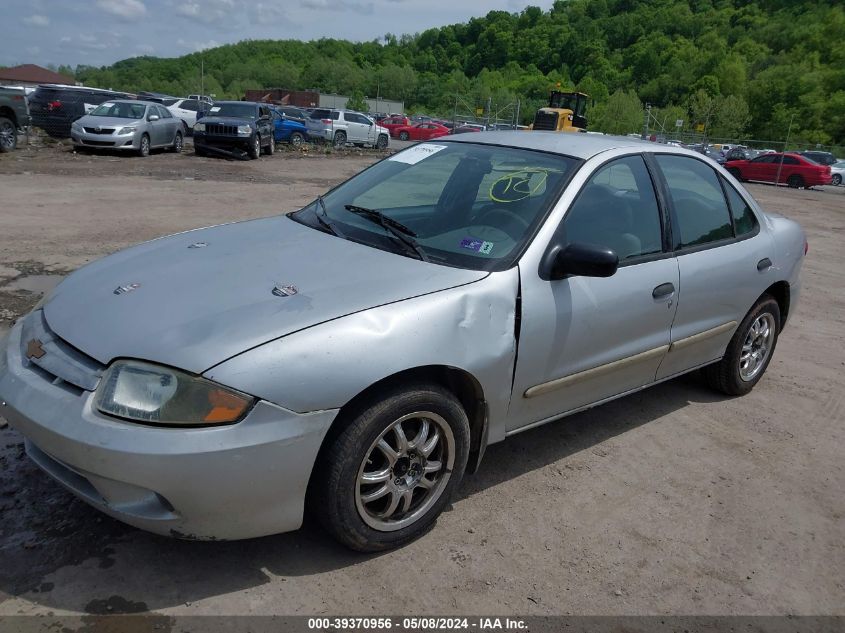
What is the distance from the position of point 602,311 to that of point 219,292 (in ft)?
5.79

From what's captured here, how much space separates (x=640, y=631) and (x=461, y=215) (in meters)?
1.97

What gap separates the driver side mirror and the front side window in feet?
0.61

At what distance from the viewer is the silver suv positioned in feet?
103

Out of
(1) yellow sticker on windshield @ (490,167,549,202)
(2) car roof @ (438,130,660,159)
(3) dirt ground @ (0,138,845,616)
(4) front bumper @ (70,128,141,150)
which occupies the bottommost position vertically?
(3) dirt ground @ (0,138,845,616)

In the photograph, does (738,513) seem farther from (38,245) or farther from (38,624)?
(38,245)

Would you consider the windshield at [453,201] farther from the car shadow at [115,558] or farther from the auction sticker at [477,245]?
the car shadow at [115,558]

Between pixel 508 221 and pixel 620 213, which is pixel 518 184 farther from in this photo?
pixel 620 213

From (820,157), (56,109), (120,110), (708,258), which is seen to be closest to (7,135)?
(120,110)

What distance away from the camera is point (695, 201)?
163 inches

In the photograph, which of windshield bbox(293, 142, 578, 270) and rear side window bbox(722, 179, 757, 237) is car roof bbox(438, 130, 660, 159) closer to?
windshield bbox(293, 142, 578, 270)

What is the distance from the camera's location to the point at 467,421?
2.90 meters

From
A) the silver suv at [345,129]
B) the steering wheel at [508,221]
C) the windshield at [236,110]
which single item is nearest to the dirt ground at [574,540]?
the steering wheel at [508,221]

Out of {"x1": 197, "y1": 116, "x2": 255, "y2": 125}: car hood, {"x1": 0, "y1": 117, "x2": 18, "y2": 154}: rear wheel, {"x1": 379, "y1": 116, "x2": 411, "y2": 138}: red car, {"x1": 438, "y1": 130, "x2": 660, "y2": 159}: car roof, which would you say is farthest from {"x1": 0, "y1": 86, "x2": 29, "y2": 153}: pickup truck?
{"x1": 379, "y1": 116, "x2": 411, "y2": 138}: red car

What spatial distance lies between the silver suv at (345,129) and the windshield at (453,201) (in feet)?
93.0
